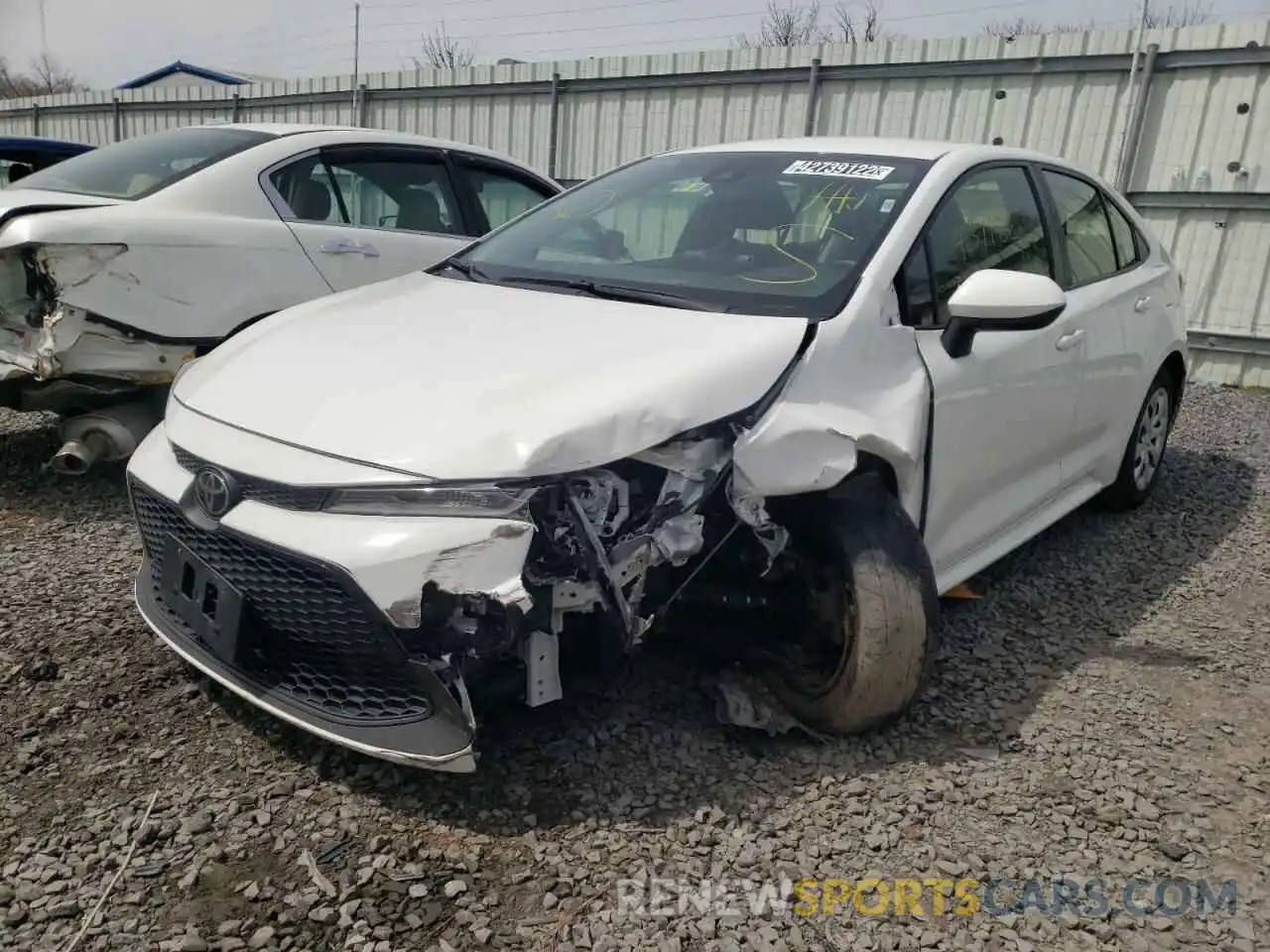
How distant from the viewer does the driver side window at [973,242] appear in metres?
2.96

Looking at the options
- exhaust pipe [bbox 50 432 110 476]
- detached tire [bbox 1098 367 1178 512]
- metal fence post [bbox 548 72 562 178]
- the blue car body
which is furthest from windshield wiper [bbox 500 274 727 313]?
metal fence post [bbox 548 72 562 178]

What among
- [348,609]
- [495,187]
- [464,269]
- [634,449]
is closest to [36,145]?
[495,187]

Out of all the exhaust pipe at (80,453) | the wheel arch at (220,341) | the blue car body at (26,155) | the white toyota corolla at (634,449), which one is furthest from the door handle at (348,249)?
the blue car body at (26,155)

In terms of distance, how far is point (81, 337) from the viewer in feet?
13.0

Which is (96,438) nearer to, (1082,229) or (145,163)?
(145,163)

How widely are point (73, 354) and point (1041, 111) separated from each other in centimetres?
790

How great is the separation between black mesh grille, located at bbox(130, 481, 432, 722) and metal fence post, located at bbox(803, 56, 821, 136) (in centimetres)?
835

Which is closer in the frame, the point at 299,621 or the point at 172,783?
the point at 299,621

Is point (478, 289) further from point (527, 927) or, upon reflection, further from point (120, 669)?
point (527, 927)

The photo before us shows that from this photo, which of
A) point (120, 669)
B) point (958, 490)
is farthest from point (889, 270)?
point (120, 669)

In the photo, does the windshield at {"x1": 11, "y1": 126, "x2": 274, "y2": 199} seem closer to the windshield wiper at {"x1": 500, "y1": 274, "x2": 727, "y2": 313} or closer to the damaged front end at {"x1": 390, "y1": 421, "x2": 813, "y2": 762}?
the windshield wiper at {"x1": 500, "y1": 274, "x2": 727, "y2": 313}

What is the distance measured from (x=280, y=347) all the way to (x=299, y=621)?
2.90 ft

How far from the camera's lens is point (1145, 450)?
477 centimetres

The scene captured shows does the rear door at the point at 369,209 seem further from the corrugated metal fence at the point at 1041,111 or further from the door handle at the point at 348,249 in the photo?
the corrugated metal fence at the point at 1041,111
